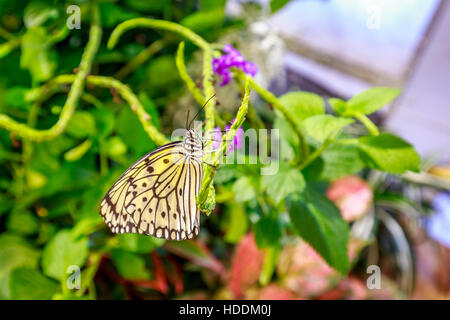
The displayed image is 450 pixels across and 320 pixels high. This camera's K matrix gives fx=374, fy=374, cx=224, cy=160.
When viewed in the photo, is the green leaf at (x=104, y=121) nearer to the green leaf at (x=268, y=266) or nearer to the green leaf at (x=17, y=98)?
the green leaf at (x=17, y=98)

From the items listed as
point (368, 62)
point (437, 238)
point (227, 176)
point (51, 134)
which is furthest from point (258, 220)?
point (368, 62)

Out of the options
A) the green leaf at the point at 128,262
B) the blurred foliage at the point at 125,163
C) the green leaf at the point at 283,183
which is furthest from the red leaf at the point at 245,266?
the green leaf at the point at 283,183

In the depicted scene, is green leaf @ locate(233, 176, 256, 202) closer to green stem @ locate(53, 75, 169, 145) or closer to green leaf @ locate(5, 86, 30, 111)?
green stem @ locate(53, 75, 169, 145)

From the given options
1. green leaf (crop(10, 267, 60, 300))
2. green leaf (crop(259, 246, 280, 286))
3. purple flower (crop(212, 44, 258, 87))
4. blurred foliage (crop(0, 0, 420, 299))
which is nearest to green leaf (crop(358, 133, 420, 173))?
blurred foliage (crop(0, 0, 420, 299))

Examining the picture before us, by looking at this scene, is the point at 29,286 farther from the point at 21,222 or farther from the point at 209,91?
the point at 209,91

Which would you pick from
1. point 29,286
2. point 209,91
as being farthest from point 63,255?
point 209,91
